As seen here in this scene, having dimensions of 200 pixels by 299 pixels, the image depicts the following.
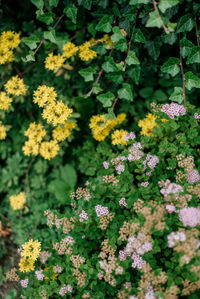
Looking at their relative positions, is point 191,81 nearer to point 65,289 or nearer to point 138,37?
point 138,37

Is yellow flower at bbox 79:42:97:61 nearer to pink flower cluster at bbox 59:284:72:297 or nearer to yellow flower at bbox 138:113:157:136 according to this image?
yellow flower at bbox 138:113:157:136

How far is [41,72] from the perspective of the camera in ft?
6.89

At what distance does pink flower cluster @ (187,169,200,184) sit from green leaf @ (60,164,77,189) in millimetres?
1158

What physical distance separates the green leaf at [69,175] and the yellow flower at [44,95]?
31.5 inches

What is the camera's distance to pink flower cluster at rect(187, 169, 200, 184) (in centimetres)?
129

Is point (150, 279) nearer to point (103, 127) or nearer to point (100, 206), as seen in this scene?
point (100, 206)

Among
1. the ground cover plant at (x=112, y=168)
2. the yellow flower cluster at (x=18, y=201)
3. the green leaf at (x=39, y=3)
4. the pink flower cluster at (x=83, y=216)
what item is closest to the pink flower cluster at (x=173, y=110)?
the ground cover plant at (x=112, y=168)

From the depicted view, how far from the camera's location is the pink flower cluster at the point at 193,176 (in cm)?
129

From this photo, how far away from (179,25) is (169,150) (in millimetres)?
756

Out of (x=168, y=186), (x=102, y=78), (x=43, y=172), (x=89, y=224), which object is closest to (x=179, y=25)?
(x=102, y=78)

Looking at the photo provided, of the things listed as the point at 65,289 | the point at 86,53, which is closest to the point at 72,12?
the point at 86,53

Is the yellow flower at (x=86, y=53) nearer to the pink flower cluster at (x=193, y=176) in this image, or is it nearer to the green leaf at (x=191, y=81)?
the green leaf at (x=191, y=81)

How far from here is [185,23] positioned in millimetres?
1524

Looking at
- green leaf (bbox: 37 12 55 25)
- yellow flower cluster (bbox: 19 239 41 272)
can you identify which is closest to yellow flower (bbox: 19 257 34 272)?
yellow flower cluster (bbox: 19 239 41 272)
